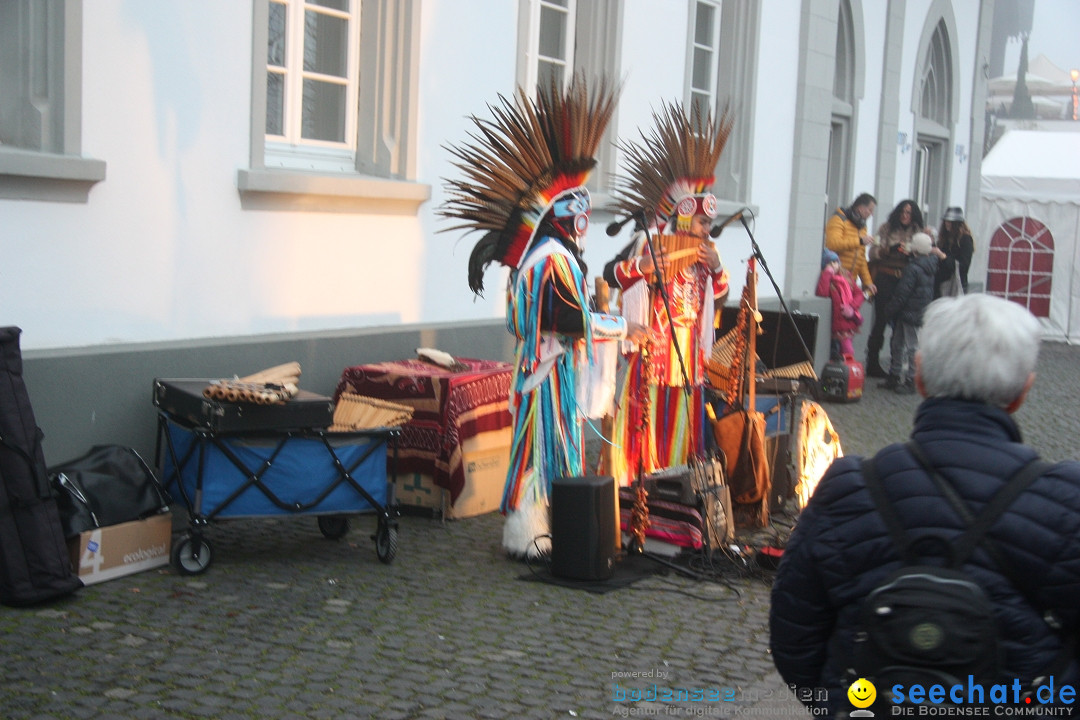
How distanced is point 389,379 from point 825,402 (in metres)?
6.38

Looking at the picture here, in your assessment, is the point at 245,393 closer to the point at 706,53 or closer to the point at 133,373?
the point at 133,373

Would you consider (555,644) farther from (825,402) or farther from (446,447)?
(825,402)

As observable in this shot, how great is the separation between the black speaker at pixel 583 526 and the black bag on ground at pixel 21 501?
2.24 meters

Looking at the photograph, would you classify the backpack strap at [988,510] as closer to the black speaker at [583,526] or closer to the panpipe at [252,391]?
the black speaker at [583,526]

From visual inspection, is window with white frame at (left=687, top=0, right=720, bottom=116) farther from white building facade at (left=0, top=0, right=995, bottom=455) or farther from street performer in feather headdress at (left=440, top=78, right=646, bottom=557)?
street performer in feather headdress at (left=440, top=78, right=646, bottom=557)

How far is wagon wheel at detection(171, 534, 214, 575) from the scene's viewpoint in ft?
18.8

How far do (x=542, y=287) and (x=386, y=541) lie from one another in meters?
1.47

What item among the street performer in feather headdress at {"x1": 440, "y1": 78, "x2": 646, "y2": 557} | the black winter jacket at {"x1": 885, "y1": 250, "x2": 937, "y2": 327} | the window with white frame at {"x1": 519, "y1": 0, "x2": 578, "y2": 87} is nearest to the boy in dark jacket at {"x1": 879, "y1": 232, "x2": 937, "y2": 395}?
the black winter jacket at {"x1": 885, "y1": 250, "x2": 937, "y2": 327}

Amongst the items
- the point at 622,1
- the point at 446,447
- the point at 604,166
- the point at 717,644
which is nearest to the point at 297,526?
the point at 446,447

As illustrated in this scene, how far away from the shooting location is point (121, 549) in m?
5.64

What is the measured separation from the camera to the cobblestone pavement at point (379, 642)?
4.35 metres

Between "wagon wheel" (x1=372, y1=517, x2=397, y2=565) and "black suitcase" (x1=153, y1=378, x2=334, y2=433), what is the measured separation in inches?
23.0

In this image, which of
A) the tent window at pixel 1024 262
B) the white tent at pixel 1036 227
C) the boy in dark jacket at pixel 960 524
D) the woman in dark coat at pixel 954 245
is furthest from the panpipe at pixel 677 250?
the tent window at pixel 1024 262

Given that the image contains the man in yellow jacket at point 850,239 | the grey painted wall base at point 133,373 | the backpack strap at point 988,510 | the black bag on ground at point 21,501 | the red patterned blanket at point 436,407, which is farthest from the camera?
the man in yellow jacket at point 850,239
